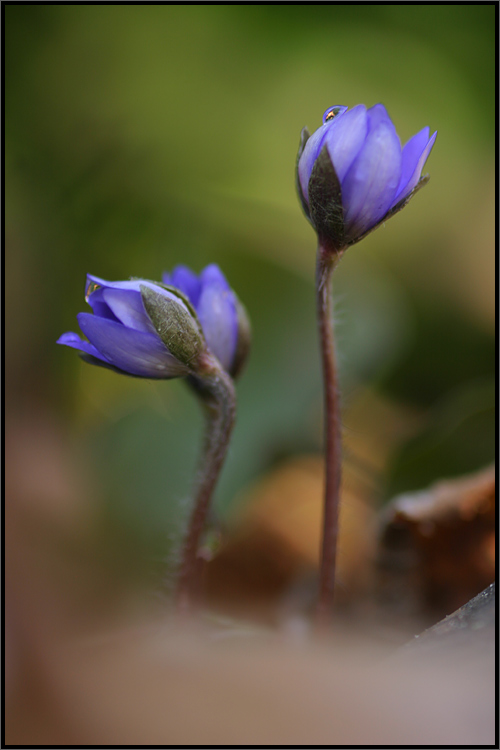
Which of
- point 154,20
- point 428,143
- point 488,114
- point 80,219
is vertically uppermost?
point 154,20

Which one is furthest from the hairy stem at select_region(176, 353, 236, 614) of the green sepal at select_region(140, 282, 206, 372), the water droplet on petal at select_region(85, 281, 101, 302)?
the water droplet on petal at select_region(85, 281, 101, 302)

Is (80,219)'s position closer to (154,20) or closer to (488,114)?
(154,20)

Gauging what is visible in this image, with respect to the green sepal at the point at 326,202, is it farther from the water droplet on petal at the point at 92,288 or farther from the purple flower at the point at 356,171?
the water droplet on petal at the point at 92,288

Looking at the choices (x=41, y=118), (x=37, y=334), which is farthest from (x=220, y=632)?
(x=41, y=118)

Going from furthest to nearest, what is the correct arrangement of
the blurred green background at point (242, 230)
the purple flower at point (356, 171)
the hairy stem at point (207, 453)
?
the blurred green background at point (242, 230), the hairy stem at point (207, 453), the purple flower at point (356, 171)

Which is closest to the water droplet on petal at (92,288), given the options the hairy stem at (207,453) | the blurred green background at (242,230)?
the hairy stem at (207,453)

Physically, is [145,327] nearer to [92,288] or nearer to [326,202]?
[92,288]

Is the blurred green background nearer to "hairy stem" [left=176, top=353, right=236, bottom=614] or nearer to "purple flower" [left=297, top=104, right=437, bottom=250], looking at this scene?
"hairy stem" [left=176, top=353, right=236, bottom=614]
